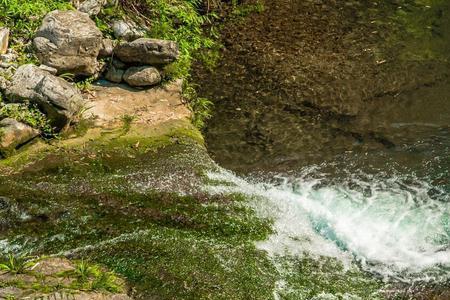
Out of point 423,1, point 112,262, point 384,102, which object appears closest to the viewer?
point 112,262

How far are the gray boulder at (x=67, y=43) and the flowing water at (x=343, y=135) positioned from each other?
1.68m

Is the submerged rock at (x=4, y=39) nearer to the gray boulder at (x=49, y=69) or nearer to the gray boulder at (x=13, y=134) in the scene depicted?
the gray boulder at (x=49, y=69)

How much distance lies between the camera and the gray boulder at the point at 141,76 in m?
8.11

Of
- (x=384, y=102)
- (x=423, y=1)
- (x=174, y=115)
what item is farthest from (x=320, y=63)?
(x=423, y=1)

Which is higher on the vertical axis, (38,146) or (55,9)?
(55,9)

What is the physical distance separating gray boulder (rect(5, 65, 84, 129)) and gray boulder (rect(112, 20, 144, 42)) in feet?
5.78

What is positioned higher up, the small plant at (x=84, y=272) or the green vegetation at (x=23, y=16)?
the green vegetation at (x=23, y=16)

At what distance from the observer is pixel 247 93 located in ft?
28.0

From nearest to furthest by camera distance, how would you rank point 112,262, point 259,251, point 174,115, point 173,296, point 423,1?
point 173,296 < point 112,262 < point 259,251 < point 174,115 < point 423,1

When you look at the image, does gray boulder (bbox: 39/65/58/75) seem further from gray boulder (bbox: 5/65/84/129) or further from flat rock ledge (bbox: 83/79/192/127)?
flat rock ledge (bbox: 83/79/192/127)

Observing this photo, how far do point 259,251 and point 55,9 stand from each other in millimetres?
4980

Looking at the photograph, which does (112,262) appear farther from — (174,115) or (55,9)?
(55,9)

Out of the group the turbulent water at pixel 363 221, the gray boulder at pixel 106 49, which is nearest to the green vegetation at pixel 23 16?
the gray boulder at pixel 106 49

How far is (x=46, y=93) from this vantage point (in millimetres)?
6988
